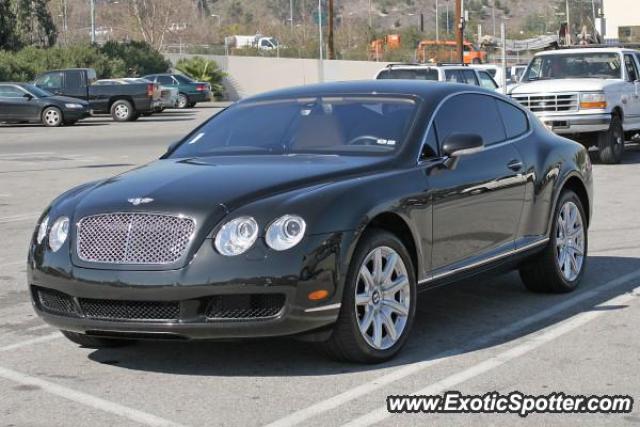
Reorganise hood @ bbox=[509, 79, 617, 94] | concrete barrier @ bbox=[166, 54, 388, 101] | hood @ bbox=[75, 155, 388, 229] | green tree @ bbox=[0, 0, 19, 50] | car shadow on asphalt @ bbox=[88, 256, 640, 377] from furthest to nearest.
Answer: concrete barrier @ bbox=[166, 54, 388, 101] → green tree @ bbox=[0, 0, 19, 50] → hood @ bbox=[509, 79, 617, 94] → car shadow on asphalt @ bbox=[88, 256, 640, 377] → hood @ bbox=[75, 155, 388, 229]

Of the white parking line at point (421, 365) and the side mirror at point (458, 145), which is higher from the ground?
the side mirror at point (458, 145)

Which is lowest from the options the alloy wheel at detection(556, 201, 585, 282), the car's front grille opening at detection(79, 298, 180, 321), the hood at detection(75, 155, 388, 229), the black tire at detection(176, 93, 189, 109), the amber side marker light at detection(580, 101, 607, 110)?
the black tire at detection(176, 93, 189, 109)

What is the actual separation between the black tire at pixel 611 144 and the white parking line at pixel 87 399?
48.4 feet

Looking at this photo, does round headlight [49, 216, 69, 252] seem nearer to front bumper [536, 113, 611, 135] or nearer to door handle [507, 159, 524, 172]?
door handle [507, 159, 524, 172]

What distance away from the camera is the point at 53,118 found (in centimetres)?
3591

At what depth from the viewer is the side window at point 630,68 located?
20406 mm

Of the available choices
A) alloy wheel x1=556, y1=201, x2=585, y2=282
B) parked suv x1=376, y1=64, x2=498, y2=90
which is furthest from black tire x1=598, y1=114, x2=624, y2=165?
alloy wheel x1=556, y1=201, x2=585, y2=282

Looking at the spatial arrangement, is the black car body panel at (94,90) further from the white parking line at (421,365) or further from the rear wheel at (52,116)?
the white parking line at (421,365)

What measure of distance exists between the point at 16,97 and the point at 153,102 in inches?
208

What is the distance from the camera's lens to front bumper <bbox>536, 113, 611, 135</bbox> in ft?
63.7

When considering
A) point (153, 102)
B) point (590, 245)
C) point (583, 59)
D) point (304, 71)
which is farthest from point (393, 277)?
point (304, 71)

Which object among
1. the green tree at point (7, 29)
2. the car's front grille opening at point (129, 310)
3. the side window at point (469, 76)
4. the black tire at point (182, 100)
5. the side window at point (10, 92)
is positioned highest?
the green tree at point (7, 29)

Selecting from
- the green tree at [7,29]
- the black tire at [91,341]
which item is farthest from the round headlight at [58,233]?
the green tree at [7,29]

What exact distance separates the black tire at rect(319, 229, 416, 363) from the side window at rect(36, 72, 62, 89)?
34400mm
